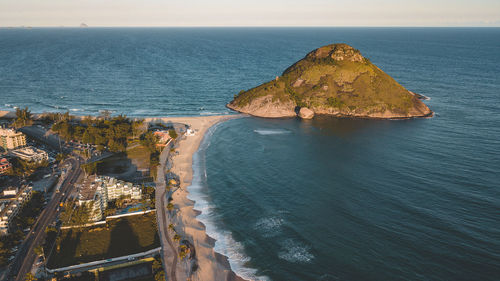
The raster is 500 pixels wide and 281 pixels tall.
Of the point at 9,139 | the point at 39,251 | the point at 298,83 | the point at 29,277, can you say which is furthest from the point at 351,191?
the point at 9,139

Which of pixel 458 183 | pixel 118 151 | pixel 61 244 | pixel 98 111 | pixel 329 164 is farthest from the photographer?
pixel 98 111

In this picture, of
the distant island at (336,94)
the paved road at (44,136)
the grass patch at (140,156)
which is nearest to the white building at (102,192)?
the grass patch at (140,156)

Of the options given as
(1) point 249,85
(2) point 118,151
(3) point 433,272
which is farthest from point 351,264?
(1) point 249,85

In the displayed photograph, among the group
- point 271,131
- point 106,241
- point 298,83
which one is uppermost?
point 298,83

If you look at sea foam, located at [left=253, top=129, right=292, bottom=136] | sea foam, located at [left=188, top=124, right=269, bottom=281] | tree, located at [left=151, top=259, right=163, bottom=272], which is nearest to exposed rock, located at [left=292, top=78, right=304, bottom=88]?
sea foam, located at [left=253, top=129, right=292, bottom=136]

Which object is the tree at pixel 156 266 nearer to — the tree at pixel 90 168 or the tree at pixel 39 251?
the tree at pixel 39 251

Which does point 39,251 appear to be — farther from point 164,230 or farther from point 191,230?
point 191,230

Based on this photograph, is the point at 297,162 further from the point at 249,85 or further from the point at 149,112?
the point at 249,85
